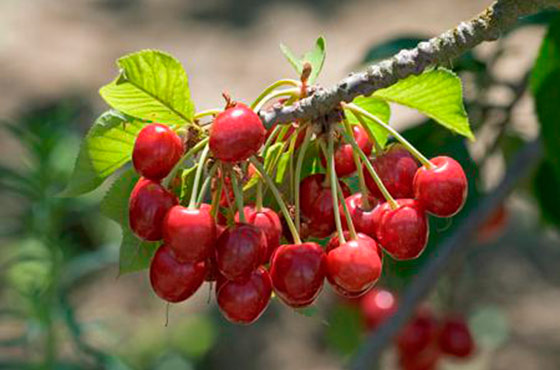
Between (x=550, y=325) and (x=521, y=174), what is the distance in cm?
241

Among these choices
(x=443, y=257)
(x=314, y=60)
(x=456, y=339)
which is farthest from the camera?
(x=456, y=339)

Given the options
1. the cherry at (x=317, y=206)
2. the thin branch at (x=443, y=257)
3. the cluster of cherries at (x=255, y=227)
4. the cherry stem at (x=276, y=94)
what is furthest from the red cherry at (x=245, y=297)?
the thin branch at (x=443, y=257)

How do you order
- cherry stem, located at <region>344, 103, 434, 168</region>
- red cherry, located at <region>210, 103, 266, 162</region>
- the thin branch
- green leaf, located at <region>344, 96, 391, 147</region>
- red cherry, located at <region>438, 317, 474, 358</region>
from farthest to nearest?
red cherry, located at <region>438, 317, 474, 358</region> < the thin branch < green leaf, located at <region>344, 96, 391, 147</region> < cherry stem, located at <region>344, 103, 434, 168</region> < red cherry, located at <region>210, 103, 266, 162</region>

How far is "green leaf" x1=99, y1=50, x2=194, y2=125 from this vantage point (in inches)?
52.1

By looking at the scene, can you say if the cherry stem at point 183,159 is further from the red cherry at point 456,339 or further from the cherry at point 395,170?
the red cherry at point 456,339

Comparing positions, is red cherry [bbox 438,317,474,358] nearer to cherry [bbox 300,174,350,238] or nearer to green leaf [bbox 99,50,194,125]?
cherry [bbox 300,174,350,238]

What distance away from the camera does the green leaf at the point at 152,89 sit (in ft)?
4.34

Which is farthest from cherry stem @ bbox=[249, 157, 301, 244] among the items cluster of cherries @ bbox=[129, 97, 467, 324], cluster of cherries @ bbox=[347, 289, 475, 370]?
cluster of cherries @ bbox=[347, 289, 475, 370]

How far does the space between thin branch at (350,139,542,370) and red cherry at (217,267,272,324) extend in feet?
3.82

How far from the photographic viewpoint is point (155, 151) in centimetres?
129

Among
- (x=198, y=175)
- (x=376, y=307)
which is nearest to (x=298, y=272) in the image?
(x=198, y=175)

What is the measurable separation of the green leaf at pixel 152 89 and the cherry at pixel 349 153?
22cm

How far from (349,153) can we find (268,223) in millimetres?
167

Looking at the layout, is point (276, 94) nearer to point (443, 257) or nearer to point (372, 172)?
point (372, 172)
